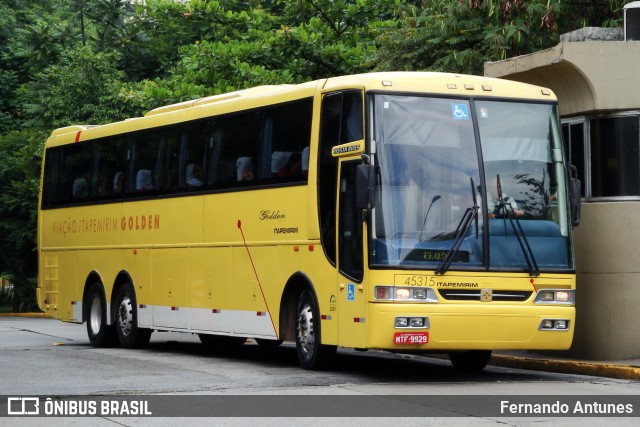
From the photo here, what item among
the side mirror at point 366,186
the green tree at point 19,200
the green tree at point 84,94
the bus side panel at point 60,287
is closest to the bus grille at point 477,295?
the side mirror at point 366,186

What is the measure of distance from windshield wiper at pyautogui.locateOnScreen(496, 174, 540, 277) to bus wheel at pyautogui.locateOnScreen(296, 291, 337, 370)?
257 cm

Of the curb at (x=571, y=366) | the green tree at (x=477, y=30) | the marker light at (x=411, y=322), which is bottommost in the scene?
the curb at (x=571, y=366)

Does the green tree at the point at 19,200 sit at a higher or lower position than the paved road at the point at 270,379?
higher

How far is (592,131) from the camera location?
58.0 feet

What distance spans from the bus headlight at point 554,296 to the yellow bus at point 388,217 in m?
0.02

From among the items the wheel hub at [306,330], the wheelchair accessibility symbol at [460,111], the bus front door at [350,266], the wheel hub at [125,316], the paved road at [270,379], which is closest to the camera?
the paved road at [270,379]

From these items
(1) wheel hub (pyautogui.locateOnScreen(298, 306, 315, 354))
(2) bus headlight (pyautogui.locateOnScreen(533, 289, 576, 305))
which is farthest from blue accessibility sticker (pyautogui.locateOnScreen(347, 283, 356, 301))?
(2) bus headlight (pyautogui.locateOnScreen(533, 289, 576, 305))

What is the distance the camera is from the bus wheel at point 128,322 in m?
21.2

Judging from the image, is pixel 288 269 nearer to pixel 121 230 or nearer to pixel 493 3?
pixel 121 230

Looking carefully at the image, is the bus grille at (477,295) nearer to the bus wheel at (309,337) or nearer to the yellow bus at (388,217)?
the yellow bus at (388,217)

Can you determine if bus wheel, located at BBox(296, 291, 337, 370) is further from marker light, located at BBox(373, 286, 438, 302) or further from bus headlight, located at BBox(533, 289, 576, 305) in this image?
bus headlight, located at BBox(533, 289, 576, 305)

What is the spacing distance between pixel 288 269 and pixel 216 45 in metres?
15.4

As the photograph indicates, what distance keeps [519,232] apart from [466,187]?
83cm

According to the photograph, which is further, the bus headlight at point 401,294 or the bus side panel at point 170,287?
the bus side panel at point 170,287
